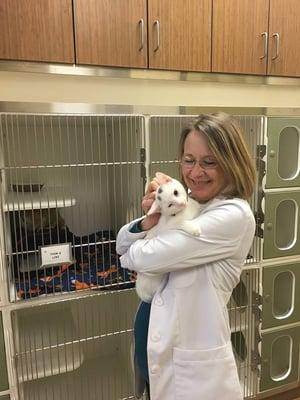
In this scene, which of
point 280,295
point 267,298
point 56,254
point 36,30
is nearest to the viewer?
point 36,30

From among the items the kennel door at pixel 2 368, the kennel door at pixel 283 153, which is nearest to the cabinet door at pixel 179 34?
the kennel door at pixel 283 153

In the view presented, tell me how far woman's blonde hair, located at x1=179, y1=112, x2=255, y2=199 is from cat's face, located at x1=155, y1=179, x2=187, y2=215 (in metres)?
0.13

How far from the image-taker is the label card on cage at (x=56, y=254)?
4.38ft

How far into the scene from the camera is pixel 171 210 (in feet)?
3.08

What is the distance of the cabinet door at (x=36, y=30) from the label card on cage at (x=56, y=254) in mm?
654

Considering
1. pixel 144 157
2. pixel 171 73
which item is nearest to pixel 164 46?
pixel 171 73

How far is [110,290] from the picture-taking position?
4.74ft

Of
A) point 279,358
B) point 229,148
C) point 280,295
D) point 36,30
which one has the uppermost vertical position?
point 36,30

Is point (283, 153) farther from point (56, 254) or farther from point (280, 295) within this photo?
point (56, 254)

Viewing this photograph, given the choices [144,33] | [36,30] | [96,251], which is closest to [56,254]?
[96,251]

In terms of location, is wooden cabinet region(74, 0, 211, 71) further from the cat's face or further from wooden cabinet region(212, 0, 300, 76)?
the cat's face

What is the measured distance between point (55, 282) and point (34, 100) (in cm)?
67

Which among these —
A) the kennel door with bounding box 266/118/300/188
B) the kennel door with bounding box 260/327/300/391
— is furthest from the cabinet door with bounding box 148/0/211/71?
the kennel door with bounding box 260/327/300/391

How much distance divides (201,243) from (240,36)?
1.00 meters
